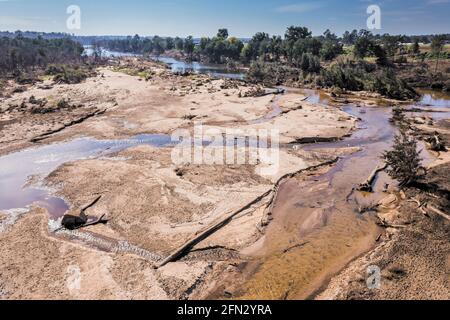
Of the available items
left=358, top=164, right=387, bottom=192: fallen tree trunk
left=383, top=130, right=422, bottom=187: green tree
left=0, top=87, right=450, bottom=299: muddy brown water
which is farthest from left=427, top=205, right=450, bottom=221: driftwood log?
left=358, top=164, right=387, bottom=192: fallen tree trunk

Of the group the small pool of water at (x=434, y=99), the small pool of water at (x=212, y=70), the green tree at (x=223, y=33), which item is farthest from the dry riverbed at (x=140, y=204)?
the green tree at (x=223, y=33)

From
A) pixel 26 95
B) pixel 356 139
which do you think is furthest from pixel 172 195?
pixel 26 95

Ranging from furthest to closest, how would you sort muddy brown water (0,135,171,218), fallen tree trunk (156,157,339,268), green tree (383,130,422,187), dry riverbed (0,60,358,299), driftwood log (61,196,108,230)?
green tree (383,130,422,187) < muddy brown water (0,135,171,218) < driftwood log (61,196,108,230) < fallen tree trunk (156,157,339,268) < dry riverbed (0,60,358,299)

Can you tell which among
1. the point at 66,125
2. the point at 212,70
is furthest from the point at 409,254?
the point at 212,70

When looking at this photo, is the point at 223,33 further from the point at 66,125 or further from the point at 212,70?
the point at 66,125

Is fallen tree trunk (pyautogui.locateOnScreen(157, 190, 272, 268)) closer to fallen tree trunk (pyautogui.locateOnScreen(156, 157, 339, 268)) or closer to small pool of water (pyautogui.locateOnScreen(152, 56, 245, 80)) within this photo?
fallen tree trunk (pyautogui.locateOnScreen(156, 157, 339, 268))
